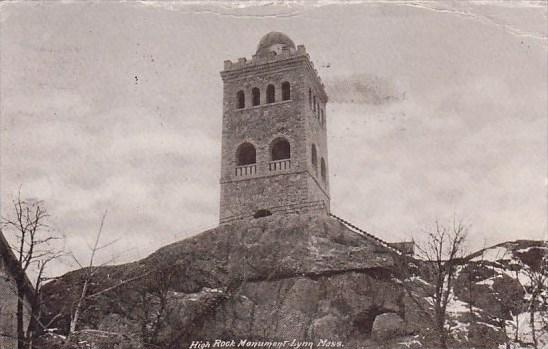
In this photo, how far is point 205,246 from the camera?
31156 mm

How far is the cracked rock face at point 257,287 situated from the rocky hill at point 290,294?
0.05 metres

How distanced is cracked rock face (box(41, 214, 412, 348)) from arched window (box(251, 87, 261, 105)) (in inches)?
435

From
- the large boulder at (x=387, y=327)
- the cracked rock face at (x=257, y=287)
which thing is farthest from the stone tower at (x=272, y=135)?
the large boulder at (x=387, y=327)

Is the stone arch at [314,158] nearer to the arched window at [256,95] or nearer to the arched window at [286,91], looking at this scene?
the arched window at [286,91]

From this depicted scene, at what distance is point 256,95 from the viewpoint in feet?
132

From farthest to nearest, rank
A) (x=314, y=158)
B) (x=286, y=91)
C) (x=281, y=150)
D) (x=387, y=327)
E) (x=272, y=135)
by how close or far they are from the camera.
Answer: (x=281, y=150), (x=286, y=91), (x=314, y=158), (x=272, y=135), (x=387, y=327)

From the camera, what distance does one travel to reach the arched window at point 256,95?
3994 centimetres

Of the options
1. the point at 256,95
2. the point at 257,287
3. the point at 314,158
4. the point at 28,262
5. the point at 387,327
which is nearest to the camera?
the point at 28,262

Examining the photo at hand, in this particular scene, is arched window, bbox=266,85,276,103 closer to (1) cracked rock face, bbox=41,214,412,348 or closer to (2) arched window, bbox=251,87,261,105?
(2) arched window, bbox=251,87,261,105

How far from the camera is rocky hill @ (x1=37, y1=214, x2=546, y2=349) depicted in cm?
2525

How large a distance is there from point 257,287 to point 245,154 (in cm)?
1377

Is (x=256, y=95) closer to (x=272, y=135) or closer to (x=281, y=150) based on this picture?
(x=272, y=135)

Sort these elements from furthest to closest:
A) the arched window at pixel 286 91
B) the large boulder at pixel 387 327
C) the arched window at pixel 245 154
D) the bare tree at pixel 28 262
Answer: the arched window at pixel 286 91
the arched window at pixel 245 154
the large boulder at pixel 387 327
the bare tree at pixel 28 262

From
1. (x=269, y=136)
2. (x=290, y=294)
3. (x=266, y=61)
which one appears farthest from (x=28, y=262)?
(x=266, y=61)
